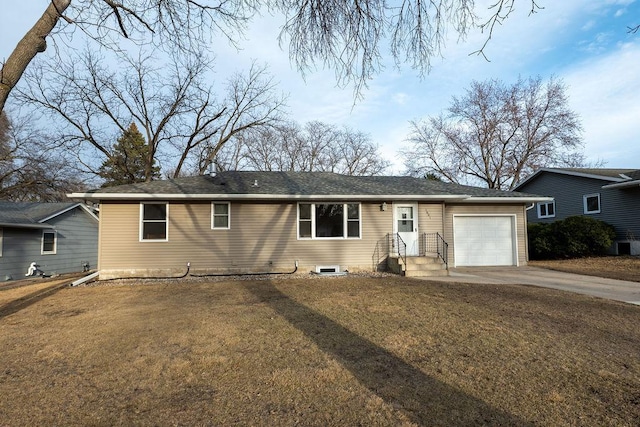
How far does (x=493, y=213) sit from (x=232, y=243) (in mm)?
9100

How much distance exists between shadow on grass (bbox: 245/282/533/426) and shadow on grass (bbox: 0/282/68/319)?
5.50 metres

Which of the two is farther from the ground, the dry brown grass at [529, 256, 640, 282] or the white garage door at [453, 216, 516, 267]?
the white garage door at [453, 216, 516, 267]

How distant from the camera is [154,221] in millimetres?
11438

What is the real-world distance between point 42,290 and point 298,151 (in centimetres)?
2389

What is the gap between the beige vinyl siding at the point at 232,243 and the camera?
37.0ft

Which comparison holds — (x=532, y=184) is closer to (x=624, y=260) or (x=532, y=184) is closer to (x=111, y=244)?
(x=624, y=260)

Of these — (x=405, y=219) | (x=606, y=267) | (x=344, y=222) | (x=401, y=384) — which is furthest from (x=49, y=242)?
(x=606, y=267)

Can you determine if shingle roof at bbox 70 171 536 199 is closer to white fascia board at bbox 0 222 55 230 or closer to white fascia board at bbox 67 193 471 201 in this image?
white fascia board at bbox 67 193 471 201

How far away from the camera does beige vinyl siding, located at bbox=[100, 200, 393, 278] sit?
11273 millimetres

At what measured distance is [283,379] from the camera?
3371 mm

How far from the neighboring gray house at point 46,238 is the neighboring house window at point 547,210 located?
81.9ft

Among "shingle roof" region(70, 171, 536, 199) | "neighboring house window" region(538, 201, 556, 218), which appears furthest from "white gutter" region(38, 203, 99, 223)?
"neighboring house window" region(538, 201, 556, 218)

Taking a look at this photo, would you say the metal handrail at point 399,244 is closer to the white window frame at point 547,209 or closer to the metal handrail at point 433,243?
the metal handrail at point 433,243

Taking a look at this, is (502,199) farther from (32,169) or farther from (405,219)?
(32,169)
